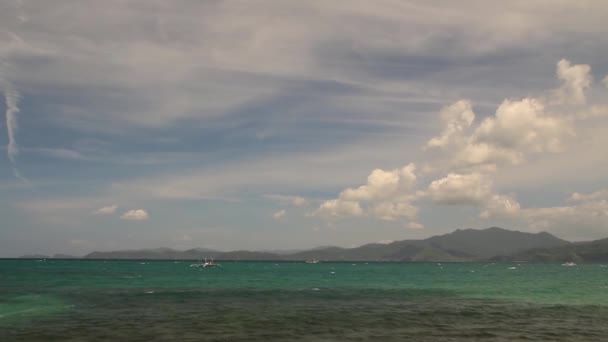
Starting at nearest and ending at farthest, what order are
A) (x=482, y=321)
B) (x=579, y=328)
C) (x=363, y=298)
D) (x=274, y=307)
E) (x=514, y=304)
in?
(x=579, y=328) → (x=482, y=321) → (x=274, y=307) → (x=514, y=304) → (x=363, y=298)

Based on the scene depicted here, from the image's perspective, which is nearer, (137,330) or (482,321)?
(137,330)

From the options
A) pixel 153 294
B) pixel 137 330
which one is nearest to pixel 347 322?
pixel 137 330

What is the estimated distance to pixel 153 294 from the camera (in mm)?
69938

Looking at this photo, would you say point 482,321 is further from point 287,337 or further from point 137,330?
point 137,330

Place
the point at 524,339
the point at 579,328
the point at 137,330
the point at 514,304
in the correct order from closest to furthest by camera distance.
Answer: the point at 524,339, the point at 137,330, the point at 579,328, the point at 514,304

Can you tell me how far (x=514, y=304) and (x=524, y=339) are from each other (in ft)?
91.7

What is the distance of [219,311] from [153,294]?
80.4 ft

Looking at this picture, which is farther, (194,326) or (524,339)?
(194,326)

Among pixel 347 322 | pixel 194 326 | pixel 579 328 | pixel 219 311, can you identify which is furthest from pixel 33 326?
pixel 579 328

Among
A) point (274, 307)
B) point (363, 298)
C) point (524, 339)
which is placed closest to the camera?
point (524, 339)

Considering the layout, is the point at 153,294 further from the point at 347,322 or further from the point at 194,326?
the point at 347,322

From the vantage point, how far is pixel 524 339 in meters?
35.2

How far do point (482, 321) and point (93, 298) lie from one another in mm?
52370

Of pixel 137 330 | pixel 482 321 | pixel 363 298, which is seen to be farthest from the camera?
pixel 363 298
